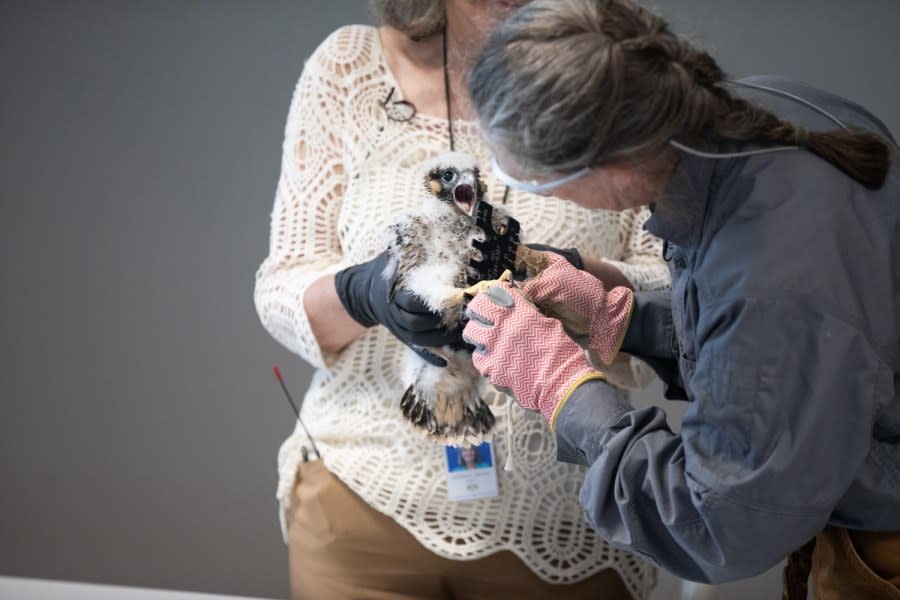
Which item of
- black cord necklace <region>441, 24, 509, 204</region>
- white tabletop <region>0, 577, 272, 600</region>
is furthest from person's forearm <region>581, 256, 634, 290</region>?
white tabletop <region>0, 577, 272, 600</region>

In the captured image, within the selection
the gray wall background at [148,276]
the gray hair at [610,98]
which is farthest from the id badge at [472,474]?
the gray wall background at [148,276]

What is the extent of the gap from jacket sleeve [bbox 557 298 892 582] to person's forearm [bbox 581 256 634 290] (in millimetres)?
397

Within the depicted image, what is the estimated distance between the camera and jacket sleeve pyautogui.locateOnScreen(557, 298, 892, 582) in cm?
74

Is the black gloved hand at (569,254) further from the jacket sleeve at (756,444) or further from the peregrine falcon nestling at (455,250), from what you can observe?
the jacket sleeve at (756,444)

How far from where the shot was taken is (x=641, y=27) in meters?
0.80

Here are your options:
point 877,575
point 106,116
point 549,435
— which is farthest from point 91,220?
point 877,575

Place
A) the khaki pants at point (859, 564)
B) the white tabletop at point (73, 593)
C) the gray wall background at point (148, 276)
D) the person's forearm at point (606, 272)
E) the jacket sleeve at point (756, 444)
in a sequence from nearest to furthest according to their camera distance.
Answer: the jacket sleeve at point (756, 444) < the khaki pants at point (859, 564) < the white tabletop at point (73, 593) < the person's forearm at point (606, 272) < the gray wall background at point (148, 276)

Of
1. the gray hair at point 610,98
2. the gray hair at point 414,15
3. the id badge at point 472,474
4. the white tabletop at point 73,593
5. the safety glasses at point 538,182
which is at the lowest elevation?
the id badge at point 472,474

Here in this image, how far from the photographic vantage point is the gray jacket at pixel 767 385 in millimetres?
741

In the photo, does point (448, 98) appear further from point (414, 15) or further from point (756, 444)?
point (756, 444)

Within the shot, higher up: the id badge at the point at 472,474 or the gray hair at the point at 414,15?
the gray hair at the point at 414,15

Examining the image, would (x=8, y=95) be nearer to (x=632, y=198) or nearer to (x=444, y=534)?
(x=444, y=534)

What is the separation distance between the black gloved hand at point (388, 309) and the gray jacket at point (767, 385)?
271mm

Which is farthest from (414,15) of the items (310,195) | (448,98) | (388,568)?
(388,568)
